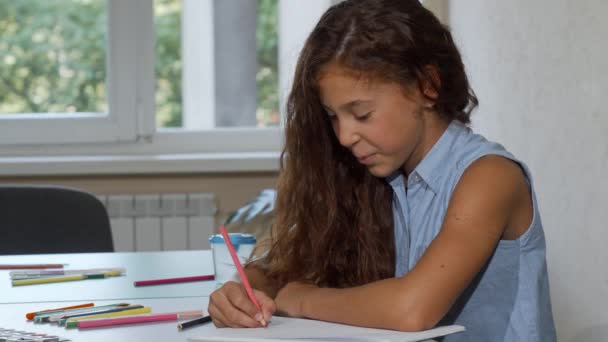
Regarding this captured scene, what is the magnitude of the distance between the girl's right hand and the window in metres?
2.31

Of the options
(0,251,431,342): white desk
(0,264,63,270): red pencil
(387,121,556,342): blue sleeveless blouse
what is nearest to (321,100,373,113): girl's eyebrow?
(387,121,556,342): blue sleeveless blouse

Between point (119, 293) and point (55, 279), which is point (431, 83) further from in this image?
point (55, 279)

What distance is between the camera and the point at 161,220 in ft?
11.5

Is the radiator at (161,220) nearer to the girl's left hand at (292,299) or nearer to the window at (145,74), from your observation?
the window at (145,74)

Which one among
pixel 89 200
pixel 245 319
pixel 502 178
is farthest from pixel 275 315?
pixel 89 200

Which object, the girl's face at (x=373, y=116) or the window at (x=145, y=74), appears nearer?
the girl's face at (x=373, y=116)

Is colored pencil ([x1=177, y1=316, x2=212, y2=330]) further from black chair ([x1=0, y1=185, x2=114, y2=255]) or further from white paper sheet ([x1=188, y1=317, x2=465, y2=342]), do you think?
black chair ([x1=0, y1=185, x2=114, y2=255])

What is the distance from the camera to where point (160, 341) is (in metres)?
1.24

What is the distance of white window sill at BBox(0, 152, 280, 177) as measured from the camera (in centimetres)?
345

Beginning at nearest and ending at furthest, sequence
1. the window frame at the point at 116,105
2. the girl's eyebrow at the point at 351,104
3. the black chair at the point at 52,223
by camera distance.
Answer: the girl's eyebrow at the point at 351,104 → the black chair at the point at 52,223 → the window frame at the point at 116,105

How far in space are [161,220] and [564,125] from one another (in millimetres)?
1962

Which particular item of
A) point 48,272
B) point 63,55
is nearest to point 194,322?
point 48,272

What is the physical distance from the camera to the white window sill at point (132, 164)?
11.3ft

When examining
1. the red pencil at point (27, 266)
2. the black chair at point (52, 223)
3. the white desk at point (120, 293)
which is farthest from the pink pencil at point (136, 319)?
the black chair at point (52, 223)
